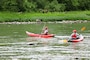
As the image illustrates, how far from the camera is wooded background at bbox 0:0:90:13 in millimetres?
94181

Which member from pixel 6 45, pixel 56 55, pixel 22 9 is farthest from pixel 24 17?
pixel 56 55

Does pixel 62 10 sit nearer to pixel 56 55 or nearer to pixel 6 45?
pixel 6 45

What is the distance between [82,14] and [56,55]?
58.9 metres

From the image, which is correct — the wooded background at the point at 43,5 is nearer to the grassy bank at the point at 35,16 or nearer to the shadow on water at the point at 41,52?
the grassy bank at the point at 35,16

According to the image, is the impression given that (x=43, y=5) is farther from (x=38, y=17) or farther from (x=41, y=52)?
(x=41, y=52)

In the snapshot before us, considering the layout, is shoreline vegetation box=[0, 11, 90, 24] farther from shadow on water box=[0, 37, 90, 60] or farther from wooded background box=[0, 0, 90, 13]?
shadow on water box=[0, 37, 90, 60]

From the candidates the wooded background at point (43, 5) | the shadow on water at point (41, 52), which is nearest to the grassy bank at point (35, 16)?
the wooded background at point (43, 5)

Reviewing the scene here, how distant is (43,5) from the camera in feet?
329

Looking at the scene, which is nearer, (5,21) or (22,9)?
(5,21)

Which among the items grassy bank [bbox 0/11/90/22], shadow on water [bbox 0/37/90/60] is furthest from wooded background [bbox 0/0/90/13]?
shadow on water [bbox 0/37/90/60]

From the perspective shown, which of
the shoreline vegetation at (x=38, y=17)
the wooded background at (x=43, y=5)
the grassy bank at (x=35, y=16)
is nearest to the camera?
the shoreline vegetation at (x=38, y=17)

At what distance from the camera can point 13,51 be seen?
3516 cm

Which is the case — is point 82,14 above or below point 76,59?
below

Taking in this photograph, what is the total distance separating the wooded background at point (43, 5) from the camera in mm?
94181
